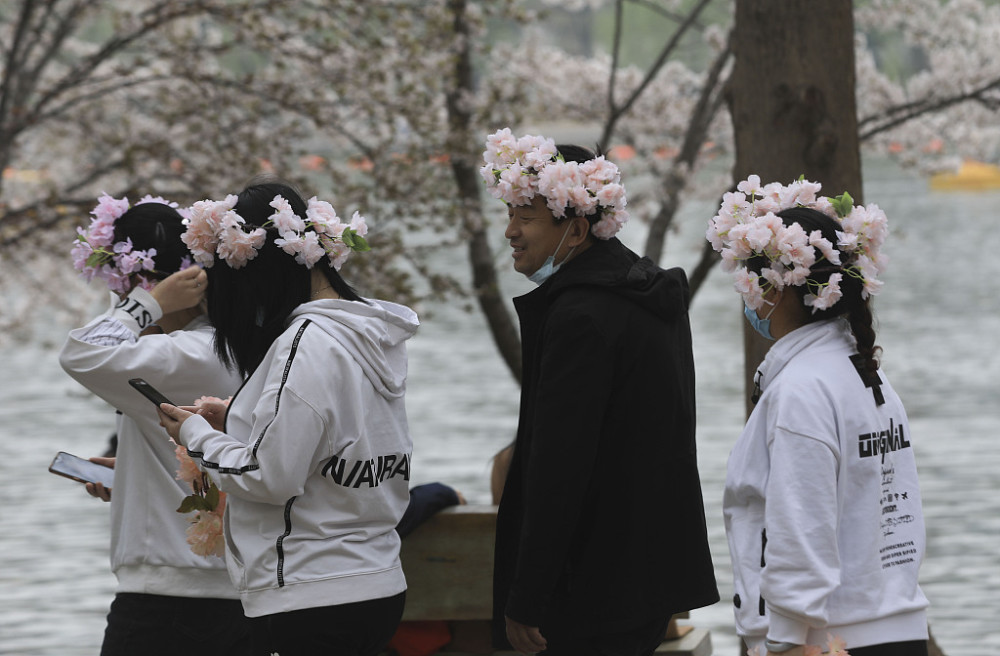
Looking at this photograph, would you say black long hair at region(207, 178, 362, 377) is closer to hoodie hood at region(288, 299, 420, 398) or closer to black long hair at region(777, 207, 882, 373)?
hoodie hood at region(288, 299, 420, 398)

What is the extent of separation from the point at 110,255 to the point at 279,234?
34.2 inches

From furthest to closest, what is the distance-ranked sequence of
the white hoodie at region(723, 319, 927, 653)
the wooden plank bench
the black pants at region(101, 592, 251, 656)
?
the wooden plank bench → the black pants at region(101, 592, 251, 656) → the white hoodie at region(723, 319, 927, 653)

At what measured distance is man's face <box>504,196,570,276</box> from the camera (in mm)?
3367

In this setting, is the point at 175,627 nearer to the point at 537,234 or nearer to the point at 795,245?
the point at 537,234

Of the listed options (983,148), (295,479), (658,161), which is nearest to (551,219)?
(295,479)

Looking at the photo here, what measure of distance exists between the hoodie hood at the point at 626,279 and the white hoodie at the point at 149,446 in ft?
3.35

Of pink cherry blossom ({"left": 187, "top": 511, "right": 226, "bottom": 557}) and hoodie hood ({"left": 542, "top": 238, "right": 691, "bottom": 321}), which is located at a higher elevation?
hoodie hood ({"left": 542, "top": 238, "right": 691, "bottom": 321})

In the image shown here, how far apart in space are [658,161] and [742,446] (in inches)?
279

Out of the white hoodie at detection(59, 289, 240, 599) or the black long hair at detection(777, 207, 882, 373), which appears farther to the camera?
the white hoodie at detection(59, 289, 240, 599)

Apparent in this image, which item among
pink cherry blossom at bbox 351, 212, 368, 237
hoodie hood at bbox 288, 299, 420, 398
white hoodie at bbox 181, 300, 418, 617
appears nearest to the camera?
white hoodie at bbox 181, 300, 418, 617

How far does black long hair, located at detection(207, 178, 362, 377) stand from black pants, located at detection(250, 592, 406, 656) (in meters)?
0.57

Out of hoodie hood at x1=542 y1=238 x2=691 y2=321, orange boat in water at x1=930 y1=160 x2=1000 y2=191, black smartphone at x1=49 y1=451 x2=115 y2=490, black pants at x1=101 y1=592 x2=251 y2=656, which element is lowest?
black pants at x1=101 y1=592 x2=251 y2=656

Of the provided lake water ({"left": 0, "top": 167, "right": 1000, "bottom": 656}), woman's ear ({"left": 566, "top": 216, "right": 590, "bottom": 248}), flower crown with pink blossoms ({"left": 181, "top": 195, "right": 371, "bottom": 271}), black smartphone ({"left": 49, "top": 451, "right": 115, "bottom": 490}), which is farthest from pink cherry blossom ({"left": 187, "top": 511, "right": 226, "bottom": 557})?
lake water ({"left": 0, "top": 167, "right": 1000, "bottom": 656})

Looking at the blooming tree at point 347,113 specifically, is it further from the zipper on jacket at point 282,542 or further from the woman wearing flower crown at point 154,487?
the zipper on jacket at point 282,542
